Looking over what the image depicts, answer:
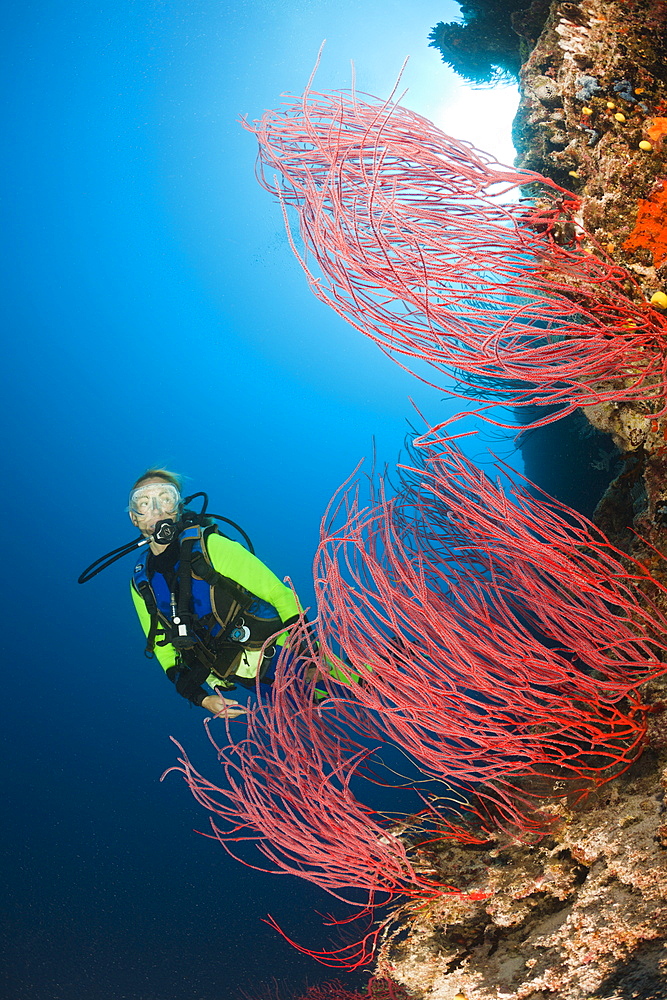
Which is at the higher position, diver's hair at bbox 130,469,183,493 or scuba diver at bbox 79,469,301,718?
diver's hair at bbox 130,469,183,493

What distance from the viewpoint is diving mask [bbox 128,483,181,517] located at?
318 centimetres

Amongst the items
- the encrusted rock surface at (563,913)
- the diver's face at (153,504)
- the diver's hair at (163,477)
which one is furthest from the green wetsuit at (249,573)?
the encrusted rock surface at (563,913)

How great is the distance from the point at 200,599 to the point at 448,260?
235 cm

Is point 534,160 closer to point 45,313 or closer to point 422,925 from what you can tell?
point 422,925

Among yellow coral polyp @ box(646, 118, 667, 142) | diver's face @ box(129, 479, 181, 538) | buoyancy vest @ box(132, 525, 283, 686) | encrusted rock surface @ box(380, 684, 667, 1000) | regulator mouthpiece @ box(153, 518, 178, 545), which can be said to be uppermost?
diver's face @ box(129, 479, 181, 538)

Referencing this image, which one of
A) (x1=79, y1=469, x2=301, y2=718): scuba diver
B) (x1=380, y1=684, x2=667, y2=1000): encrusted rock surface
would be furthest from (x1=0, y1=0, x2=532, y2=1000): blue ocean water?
(x1=380, y1=684, x2=667, y2=1000): encrusted rock surface

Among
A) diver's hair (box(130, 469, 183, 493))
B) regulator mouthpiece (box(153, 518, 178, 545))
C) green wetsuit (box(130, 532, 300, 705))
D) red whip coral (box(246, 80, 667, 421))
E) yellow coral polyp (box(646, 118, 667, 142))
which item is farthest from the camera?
diver's hair (box(130, 469, 183, 493))

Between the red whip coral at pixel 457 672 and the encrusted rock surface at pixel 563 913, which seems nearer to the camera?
the encrusted rock surface at pixel 563 913

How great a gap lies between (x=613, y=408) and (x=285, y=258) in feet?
43.5

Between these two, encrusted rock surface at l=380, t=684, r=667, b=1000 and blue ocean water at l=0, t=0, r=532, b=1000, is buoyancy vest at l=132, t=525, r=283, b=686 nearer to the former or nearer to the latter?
encrusted rock surface at l=380, t=684, r=667, b=1000

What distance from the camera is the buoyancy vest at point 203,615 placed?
116 inches

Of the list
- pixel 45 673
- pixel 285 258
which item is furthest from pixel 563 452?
pixel 45 673

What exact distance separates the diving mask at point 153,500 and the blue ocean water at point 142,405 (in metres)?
7.73

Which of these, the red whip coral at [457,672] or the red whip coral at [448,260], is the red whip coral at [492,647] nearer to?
the red whip coral at [457,672]
